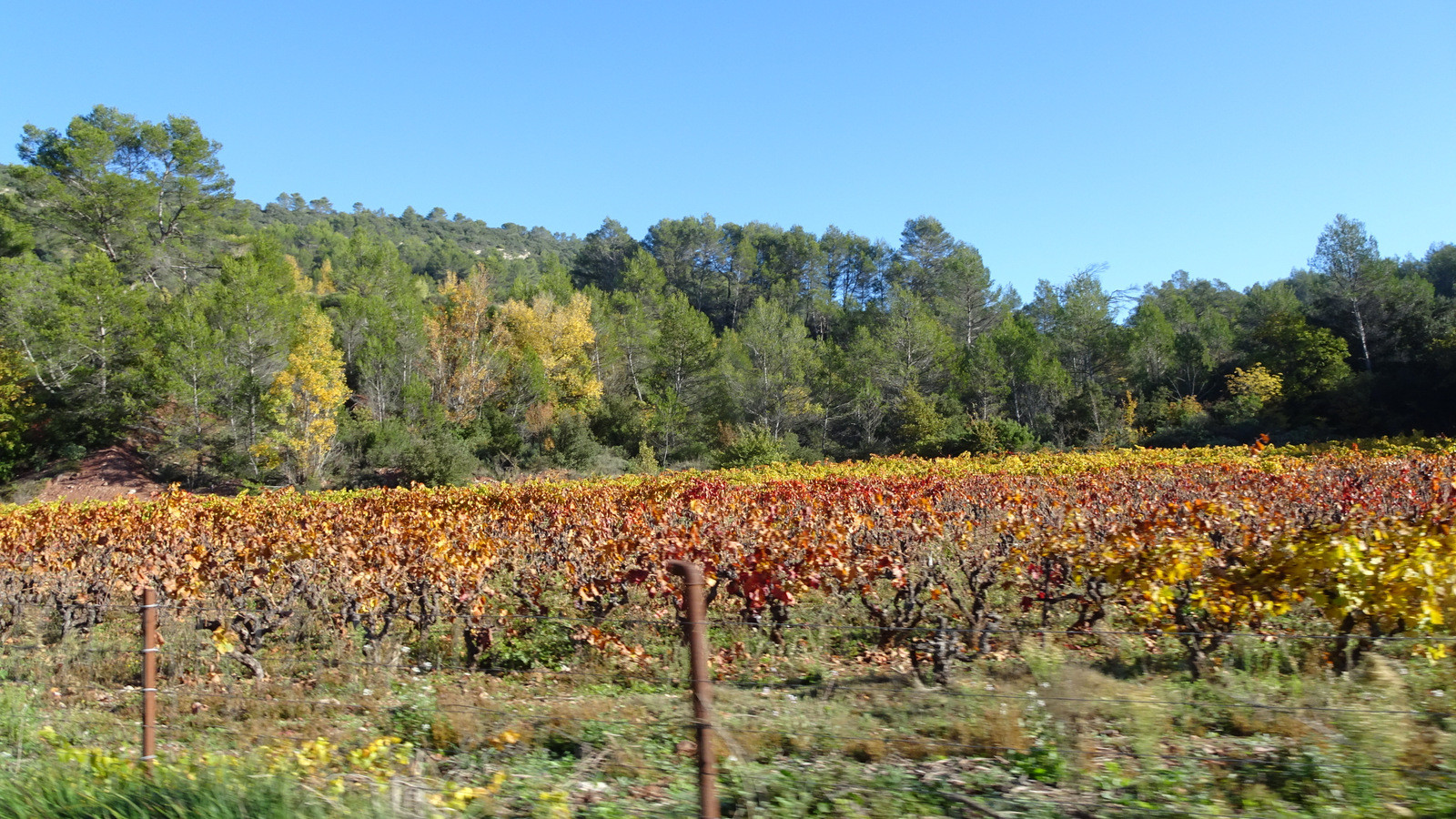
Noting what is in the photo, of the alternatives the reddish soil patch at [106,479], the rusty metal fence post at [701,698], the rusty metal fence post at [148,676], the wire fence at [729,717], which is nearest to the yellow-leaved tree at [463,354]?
the reddish soil patch at [106,479]

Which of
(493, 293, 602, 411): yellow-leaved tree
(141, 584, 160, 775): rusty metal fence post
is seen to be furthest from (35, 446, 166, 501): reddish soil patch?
(141, 584, 160, 775): rusty metal fence post

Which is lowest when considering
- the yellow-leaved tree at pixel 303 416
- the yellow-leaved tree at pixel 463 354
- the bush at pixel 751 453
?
the bush at pixel 751 453

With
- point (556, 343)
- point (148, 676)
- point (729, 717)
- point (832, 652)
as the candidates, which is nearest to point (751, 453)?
point (556, 343)

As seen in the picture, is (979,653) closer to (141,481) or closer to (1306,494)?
(1306,494)

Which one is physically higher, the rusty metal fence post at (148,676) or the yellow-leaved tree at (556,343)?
the yellow-leaved tree at (556,343)

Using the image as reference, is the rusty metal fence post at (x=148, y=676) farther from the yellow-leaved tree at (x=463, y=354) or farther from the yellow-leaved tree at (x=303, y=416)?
the yellow-leaved tree at (x=463, y=354)

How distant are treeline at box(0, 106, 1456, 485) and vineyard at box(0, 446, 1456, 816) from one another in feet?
65.7

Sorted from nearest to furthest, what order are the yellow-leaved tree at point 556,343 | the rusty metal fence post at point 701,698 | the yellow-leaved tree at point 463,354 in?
the rusty metal fence post at point 701,698 < the yellow-leaved tree at point 463,354 < the yellow-leaved tree at point 556,343

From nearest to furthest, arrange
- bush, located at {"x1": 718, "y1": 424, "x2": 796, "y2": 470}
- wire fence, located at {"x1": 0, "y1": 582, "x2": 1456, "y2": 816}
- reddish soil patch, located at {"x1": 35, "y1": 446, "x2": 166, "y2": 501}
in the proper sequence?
wire fence, located at {"x1": 0, "y1": 582, "x2": 1456, "y2": 816} → bush, located at {"x1": 718, "y1": 424, "x2": 796, "y2": 470} → reddish soil patch, located at {"x1": 35, "y1": 446, "x2": 166, "y2": 501}

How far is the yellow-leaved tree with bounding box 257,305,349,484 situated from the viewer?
3119cm

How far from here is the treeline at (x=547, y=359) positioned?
31531mm

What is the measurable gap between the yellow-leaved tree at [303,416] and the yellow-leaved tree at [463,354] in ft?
22.5

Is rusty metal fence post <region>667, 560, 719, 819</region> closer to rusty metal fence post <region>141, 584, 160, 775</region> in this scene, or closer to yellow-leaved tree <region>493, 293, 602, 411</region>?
rusty metal fence post <region>141, 584, 160, 775</region>

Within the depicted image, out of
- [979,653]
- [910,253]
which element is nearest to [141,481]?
[979,653]
